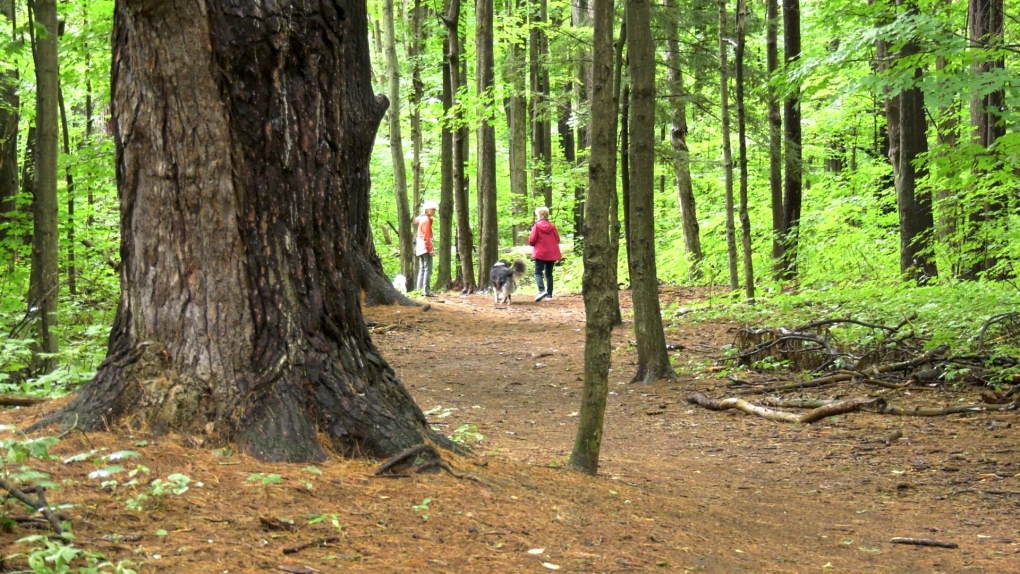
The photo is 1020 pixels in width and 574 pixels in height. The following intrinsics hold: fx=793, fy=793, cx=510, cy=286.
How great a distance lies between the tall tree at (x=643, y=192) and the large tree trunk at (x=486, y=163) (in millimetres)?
9191

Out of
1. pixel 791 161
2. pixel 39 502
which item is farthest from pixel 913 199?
pixel 39 502

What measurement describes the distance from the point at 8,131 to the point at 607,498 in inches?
431

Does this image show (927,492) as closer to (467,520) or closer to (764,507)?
(764,507)

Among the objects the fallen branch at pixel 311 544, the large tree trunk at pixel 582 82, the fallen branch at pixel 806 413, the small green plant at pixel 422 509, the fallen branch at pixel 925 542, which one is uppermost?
the large tree trunk at pixel 582 82

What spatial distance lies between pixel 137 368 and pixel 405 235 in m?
16.5

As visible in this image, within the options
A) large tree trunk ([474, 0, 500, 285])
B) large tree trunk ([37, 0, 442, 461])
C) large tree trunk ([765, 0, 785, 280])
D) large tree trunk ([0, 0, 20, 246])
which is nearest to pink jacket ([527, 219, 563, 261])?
large tree trunk ([474, 0, 500, 285])

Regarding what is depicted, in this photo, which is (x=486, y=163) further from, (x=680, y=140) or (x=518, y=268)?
(x=680, y=140)

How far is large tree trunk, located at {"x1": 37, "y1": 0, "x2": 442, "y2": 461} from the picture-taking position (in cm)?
382

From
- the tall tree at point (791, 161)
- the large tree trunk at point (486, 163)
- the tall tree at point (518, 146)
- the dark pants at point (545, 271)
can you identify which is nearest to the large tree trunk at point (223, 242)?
the dark pants at point (545, 271)

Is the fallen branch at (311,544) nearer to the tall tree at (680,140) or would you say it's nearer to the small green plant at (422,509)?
the small green plant at (422,509)

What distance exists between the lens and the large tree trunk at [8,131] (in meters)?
Answer: 11.3

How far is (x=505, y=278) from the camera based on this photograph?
662 inches

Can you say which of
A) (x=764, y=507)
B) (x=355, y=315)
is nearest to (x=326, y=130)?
(x=355, y=315)

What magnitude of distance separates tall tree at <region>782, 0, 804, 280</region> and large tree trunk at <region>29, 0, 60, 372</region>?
13.1 meters
